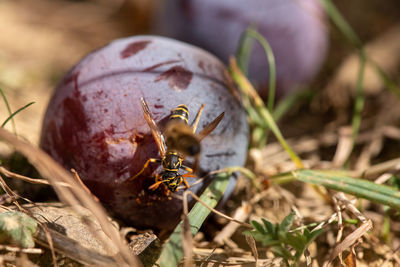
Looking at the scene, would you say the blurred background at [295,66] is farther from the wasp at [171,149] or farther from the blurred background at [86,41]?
the wasp at [171,149]

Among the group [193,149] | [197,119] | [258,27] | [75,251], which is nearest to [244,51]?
[258,27]

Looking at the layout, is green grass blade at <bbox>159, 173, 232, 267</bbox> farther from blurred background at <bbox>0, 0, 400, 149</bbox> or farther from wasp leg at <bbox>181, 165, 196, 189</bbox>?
blurred background at <bbox>0, 0, 400, 149</bbox>

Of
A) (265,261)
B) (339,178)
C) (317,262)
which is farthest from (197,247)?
(339,178)

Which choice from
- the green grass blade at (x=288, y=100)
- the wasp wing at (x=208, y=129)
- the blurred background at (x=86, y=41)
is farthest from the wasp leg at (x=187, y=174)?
the blurred background at (x=86, y=41)

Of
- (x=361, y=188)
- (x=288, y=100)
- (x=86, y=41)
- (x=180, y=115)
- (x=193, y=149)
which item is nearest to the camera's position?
(x=193, y=149)

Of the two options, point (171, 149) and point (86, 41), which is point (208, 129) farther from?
point (86, 41)

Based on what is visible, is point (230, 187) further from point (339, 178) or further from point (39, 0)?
point (39, 0)
